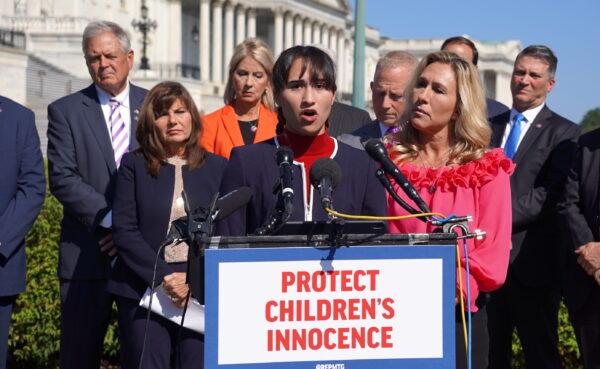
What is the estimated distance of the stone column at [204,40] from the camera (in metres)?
79.2

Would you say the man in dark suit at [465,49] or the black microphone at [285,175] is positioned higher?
the man in dark suit at [465,49]

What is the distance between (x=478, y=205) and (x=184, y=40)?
262 ft

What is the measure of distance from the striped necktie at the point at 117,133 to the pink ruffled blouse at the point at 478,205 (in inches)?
93.8

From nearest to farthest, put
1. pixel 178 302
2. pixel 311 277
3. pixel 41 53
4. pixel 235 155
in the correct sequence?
pixel 311 277
pixel 235 155
pixel 178 302
pixel 41 53

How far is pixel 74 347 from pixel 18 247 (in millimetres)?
726

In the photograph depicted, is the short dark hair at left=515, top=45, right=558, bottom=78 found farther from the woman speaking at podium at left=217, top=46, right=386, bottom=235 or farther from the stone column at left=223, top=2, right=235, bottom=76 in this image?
the stone column at left=223, top=2, right=235, bottom=76

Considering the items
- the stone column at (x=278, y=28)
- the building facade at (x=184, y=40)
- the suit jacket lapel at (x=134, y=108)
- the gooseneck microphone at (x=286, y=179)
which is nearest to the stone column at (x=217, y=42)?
the building facade at (x=184, y=40)

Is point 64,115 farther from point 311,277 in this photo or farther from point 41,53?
point 41,53

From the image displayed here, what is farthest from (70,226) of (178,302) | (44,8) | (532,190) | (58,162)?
(44,8)

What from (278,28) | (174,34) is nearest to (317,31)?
(278,28)

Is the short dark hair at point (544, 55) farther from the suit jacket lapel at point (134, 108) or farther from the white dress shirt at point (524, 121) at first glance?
the suit jacket lapel at point (134, 108)

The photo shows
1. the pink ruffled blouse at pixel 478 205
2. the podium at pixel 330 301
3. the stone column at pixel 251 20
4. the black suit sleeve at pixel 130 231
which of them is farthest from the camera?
the stone column at pixel 251 20

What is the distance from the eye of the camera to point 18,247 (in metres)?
6.39

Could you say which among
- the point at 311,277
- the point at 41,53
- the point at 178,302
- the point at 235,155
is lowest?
the point at 178,302
